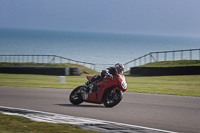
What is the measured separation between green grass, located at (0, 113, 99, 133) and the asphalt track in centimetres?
149

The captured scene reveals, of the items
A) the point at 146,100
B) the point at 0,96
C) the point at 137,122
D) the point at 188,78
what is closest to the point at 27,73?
the point at 188,78

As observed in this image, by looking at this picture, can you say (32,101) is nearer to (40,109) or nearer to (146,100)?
(40,109)

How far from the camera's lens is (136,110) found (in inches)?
404

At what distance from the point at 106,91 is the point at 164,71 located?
1937 centimetres

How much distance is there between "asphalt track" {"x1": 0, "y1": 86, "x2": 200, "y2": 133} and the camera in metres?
8.43

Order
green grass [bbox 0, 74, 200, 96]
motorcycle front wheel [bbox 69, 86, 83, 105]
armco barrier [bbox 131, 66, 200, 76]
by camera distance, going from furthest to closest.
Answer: armco barrier [bbox 131, 66, 200, 76] < green grass [bbox 0, 74, 200, 96] < motorcycle front wheel [bbox 69, 86, 83, 105]

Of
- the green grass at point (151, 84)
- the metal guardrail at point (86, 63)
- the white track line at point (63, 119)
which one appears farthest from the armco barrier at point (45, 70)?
the white track line at point (63, 119)

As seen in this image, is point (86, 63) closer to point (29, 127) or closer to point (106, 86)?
point (106, 86)

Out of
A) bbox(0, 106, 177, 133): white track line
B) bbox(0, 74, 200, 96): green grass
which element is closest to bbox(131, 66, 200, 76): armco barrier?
bbox(0, 74, 200, 96): green grass

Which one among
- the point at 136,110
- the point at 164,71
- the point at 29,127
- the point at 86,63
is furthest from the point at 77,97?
the point at 86,63

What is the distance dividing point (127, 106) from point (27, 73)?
22677 mm

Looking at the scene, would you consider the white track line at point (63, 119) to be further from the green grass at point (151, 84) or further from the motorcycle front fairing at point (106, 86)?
the green grass at point (151, 84)

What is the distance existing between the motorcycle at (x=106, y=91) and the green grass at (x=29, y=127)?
2.76 metres

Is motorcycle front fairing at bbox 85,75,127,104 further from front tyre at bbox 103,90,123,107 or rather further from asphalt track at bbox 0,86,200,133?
asphalt track at bbox 0,86,200,133
